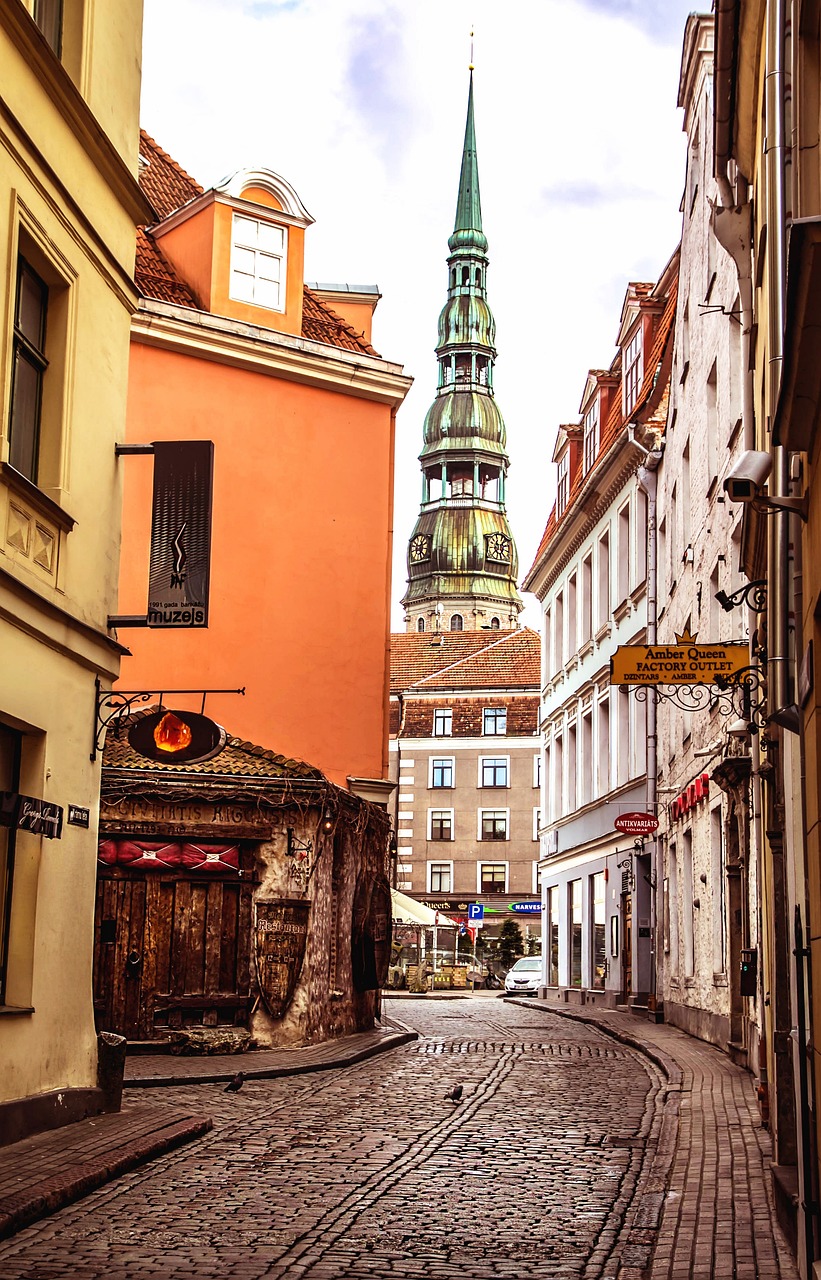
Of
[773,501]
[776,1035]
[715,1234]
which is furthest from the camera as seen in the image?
[776,1035]

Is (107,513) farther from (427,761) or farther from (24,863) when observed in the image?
(427,761)

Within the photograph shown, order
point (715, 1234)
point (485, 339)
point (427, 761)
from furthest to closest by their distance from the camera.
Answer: point (485, 339) → point (427, 761) → point (715, 1234)

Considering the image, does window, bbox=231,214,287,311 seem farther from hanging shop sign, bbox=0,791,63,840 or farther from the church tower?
the church tower

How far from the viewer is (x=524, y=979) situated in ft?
161

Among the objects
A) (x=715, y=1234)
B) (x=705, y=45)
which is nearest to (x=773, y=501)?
(x=715, y=1234)

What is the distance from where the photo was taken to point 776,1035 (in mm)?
10500

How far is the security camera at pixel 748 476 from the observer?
32.1 ft

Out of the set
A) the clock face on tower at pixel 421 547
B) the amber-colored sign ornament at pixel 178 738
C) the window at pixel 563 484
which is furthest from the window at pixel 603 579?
the clock face on tower at pixel 421 547

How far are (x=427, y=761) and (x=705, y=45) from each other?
171 ft

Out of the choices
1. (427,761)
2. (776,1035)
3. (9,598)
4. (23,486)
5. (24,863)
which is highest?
(427,761)

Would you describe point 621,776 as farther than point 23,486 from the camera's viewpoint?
Yes

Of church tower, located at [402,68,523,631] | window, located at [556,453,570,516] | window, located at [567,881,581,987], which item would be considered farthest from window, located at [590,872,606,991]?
church tower, located at [402,68,523,631]

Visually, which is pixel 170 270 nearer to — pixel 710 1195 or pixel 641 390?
pixel 641 390

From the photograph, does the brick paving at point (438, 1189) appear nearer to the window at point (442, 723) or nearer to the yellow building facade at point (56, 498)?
the yellow building facade at point (56, 498)
